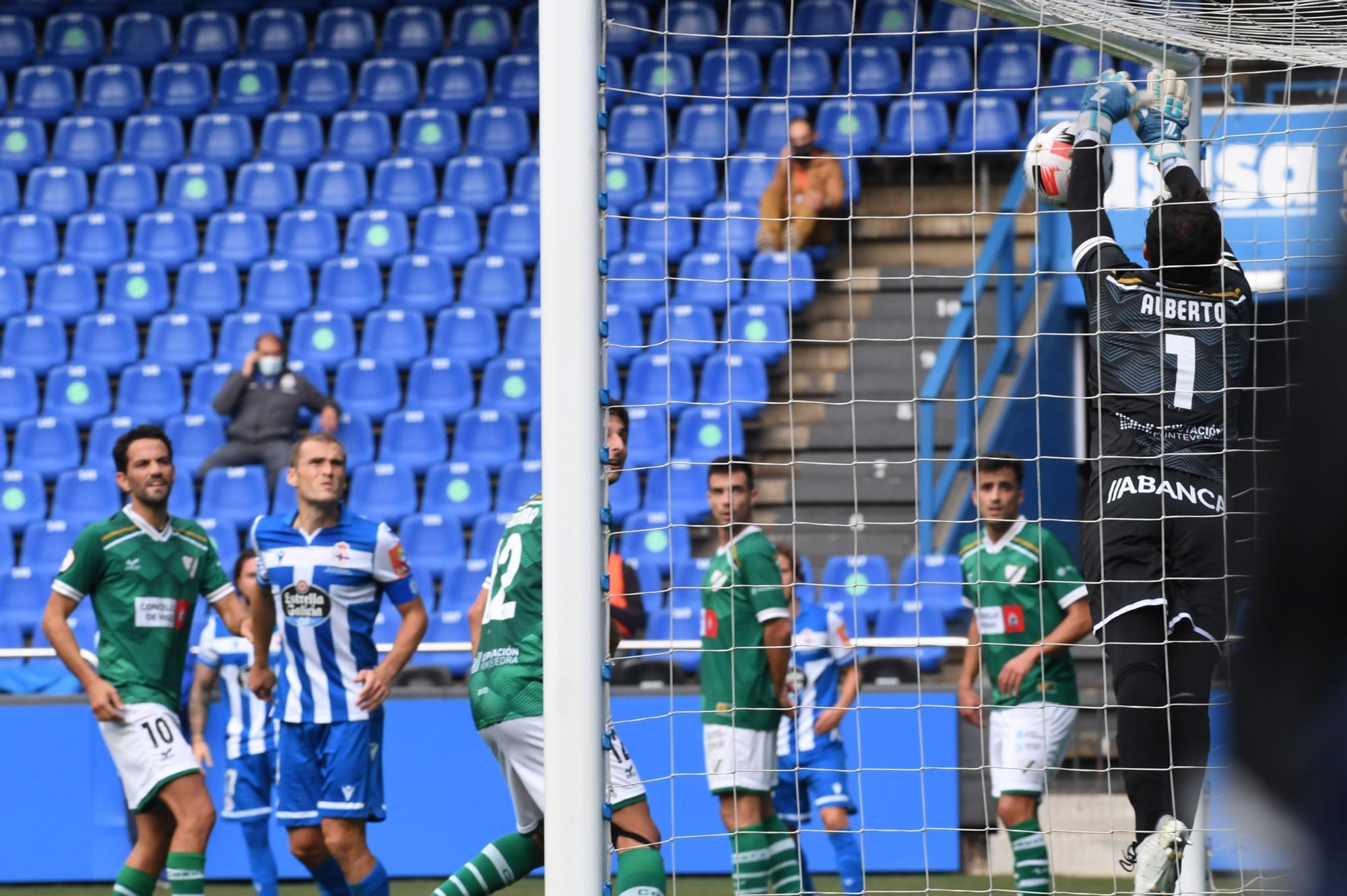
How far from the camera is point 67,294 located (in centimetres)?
1141

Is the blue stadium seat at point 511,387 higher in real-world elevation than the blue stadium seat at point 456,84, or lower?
lower

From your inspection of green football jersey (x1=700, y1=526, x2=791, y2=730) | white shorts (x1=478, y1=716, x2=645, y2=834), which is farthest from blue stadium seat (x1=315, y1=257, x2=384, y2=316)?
white shorts (x1=478, y1=716, x2=645, y2=834)

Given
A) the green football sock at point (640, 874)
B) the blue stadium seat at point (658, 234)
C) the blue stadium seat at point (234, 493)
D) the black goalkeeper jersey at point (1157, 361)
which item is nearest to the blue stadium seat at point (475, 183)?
the blue stadium seat at point (658, 234)

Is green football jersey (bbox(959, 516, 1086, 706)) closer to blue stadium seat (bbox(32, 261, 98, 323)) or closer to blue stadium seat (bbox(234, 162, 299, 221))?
blue stadium seat (bbox(234, 162, 299, 221))

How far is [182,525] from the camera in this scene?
6.52m

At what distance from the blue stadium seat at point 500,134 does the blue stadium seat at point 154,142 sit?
2112mm

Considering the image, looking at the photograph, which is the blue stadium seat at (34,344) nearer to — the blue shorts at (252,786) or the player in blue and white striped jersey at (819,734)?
the blue shorts at (252,786)

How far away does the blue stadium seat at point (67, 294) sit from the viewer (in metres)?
11.4

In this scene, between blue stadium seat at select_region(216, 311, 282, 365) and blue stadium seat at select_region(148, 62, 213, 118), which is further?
blue stadium seat at select_region(148, 62, 213, 118)

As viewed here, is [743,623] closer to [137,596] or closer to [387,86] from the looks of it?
[137,596]

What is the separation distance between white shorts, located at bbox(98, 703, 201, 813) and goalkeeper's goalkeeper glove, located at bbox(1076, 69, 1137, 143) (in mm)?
3763

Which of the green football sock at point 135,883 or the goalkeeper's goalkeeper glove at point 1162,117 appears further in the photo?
the green football sock at point 135,883

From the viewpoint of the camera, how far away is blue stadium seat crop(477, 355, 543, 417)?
1057 cm

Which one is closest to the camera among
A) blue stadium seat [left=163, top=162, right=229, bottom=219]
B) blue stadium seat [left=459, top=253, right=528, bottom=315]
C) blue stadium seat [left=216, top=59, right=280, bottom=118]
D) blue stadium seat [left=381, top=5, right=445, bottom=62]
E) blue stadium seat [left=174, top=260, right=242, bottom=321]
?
blue stadium seat [left=459, top=253, right=528, bottom=315]
